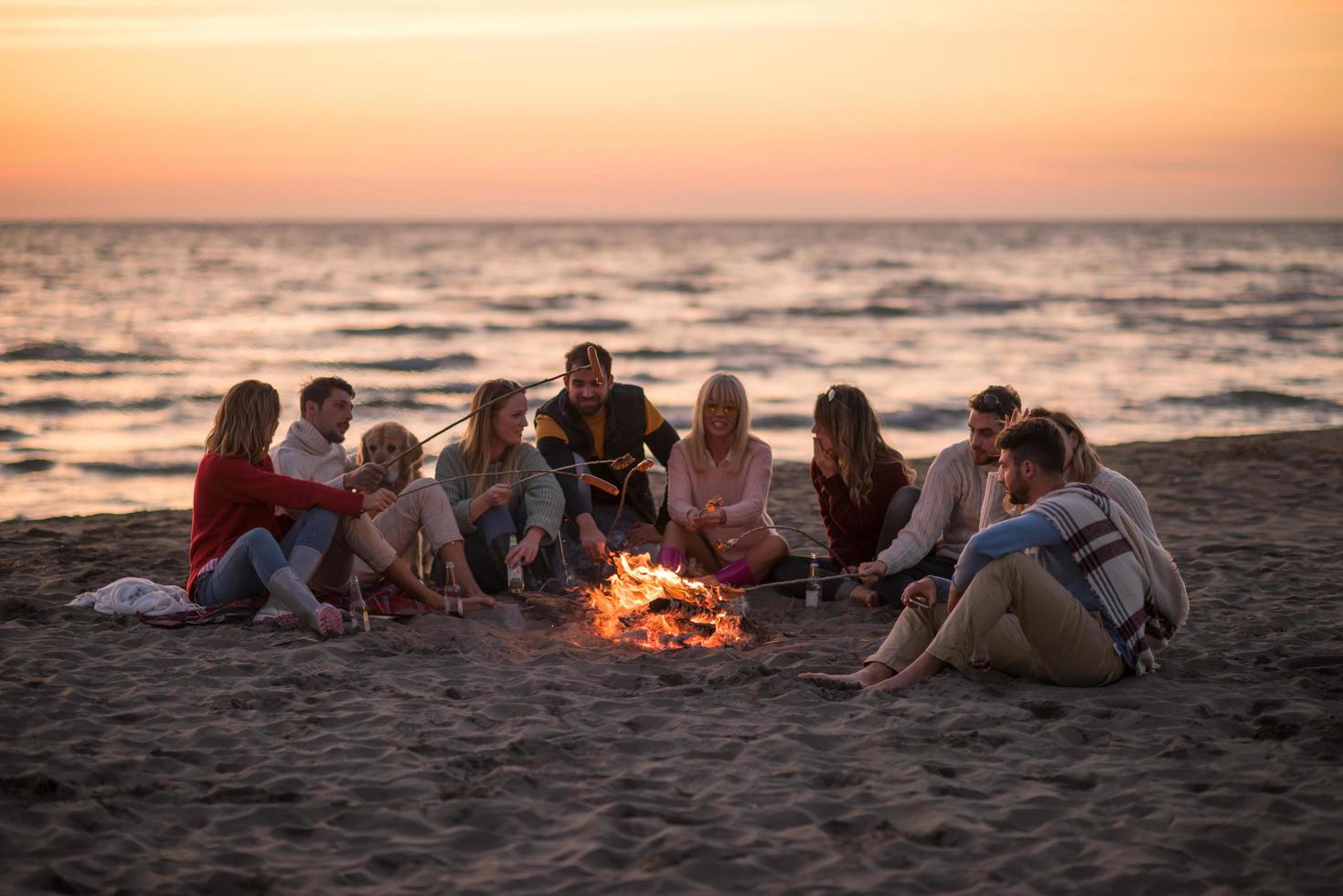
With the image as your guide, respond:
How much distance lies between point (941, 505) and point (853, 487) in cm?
55

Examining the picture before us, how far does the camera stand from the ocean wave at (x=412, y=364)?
24547 mm

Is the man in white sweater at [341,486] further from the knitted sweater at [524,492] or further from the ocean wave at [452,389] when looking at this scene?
the ocean wave at [452,389]

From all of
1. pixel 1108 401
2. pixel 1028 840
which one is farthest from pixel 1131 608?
pixel 1108 401

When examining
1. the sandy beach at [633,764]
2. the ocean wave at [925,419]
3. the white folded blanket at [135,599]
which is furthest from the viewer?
the ocean wave at [925,419]

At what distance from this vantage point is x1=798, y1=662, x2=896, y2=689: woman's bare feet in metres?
5.41

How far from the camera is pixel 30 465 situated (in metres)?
13.2

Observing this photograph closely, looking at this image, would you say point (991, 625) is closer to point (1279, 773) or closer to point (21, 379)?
point (1279, 773)

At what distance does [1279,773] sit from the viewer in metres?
4.37

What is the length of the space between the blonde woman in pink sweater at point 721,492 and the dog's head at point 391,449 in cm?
156

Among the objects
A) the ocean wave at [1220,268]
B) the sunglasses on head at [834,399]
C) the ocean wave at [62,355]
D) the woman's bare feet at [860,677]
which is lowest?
the woman's bare feet at [860,677]

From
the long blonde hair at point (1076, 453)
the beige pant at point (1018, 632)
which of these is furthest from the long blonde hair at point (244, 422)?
the long blonde hair at point (1076, 453)

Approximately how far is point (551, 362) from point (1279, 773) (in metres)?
22.4

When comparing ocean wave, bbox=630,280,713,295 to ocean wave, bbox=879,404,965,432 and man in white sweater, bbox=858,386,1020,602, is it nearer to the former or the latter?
ocean wave, bbox=879,404,965,432

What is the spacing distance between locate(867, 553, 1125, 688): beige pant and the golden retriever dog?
9.97ft
